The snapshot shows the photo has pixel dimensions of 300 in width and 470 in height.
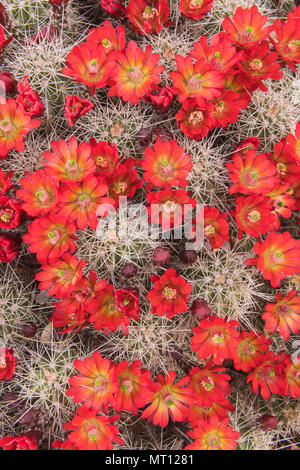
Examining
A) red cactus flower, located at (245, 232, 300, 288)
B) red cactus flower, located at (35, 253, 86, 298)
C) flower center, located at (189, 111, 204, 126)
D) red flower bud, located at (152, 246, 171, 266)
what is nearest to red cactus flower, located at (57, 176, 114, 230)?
red cactus flower, located at (35, 253, 86, 298)

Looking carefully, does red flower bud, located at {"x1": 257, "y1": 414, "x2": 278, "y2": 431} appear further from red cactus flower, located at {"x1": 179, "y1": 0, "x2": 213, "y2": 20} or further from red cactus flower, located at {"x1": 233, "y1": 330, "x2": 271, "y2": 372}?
red cactus flower, located at {"x1": 179, "y1": 0, "x2": 213, "y2": 20}

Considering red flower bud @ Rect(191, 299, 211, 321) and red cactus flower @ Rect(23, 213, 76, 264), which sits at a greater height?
red cactus flower @ Rect(23, 213, 76, 264)

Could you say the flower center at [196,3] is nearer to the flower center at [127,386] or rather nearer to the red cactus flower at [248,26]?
the red cactus flower at [248,26]

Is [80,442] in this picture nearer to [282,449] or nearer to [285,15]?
[282,449]

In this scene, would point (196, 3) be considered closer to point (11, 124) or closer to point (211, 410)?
point (11, 124)

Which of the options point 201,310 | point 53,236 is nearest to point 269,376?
point 201,310

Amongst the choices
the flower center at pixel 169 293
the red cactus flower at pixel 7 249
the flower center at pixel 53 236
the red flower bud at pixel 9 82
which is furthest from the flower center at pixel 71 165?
the flower center at pixel 169 293
